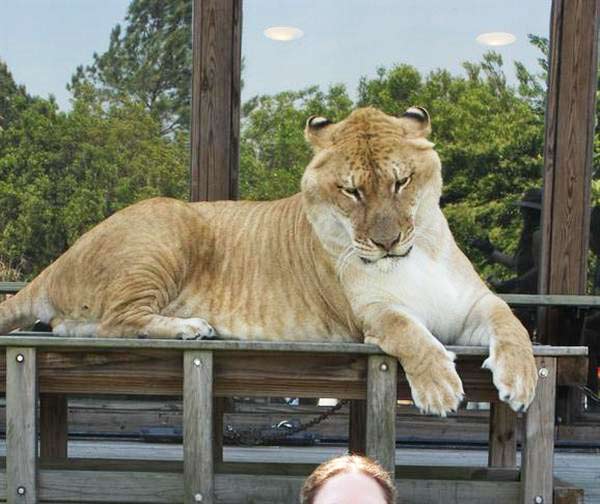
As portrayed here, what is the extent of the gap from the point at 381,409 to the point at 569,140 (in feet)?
8.49

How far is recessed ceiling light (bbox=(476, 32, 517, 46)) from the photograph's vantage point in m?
5.72

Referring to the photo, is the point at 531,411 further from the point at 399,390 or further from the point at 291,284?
the point at 291,284

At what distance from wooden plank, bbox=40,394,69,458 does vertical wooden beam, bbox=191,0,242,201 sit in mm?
1384

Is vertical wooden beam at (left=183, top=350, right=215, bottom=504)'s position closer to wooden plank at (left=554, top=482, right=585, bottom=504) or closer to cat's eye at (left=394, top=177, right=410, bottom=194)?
cat's eye at (left=394, top=177, right=410, bottom=194)

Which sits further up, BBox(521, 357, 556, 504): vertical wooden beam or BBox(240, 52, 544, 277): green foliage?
BBox(240, 52, 544, 277): green foliage

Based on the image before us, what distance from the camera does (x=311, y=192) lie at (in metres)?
3.49

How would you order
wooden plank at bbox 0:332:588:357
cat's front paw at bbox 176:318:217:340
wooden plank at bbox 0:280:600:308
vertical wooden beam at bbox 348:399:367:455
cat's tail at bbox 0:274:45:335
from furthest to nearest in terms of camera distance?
wooden plank at bbox 0:280:600:308, vertical wooden beam at bbox 348:399:367:455, cat's tail at bbox 0:274:45:335, cat's front paw at bbox 176:318:217:340, wooden plank at bbox 0:332:588:357

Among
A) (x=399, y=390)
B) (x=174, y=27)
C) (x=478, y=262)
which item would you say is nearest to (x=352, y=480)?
(x=399, y=390)

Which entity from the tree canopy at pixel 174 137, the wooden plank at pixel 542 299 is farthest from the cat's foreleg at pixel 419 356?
the tree canopy at pixel 174 137

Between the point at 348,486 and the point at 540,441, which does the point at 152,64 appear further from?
the point at 348,486

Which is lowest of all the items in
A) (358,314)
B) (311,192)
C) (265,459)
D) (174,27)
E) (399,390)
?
(265,459)

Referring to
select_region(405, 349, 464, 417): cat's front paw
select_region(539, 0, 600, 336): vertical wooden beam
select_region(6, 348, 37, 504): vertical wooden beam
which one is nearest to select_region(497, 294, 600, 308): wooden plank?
select_region(539, 0, 600, 336): vertical wooden beam

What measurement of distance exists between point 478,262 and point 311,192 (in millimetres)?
2521

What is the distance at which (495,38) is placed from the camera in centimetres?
575
